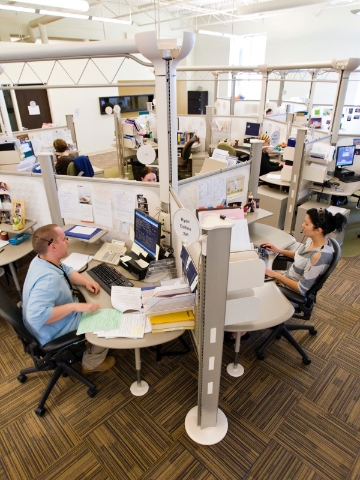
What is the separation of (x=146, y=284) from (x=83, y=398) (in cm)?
91

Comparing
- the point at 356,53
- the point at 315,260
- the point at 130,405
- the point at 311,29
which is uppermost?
the point at 311,29

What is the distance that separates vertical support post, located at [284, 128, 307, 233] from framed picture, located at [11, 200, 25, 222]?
2933mm

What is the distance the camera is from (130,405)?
217cm

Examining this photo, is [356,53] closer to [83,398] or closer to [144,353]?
[144,353]

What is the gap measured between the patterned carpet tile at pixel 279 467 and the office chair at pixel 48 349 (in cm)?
114

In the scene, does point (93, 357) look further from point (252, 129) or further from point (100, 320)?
point (252, 129)

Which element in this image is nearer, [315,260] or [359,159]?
[315,260]

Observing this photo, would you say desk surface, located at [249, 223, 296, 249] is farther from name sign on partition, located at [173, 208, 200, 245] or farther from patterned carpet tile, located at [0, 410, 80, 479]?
patterned carpet tile, located at [0, 410, 80, 479]

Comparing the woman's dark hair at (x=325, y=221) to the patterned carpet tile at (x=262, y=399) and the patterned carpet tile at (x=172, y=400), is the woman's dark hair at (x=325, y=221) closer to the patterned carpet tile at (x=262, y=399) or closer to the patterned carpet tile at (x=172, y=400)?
the patterned carpet tile at (x=262, y=399)

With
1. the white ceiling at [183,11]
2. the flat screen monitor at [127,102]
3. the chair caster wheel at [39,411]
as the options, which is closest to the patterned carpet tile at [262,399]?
the chair caster wheel at [39,411]

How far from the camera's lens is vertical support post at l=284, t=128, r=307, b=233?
3.56 metres

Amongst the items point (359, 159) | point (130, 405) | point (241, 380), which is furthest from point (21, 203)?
point (359, 159)

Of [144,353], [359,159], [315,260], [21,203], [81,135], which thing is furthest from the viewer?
[81,135]

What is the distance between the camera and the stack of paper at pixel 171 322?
1756mm
